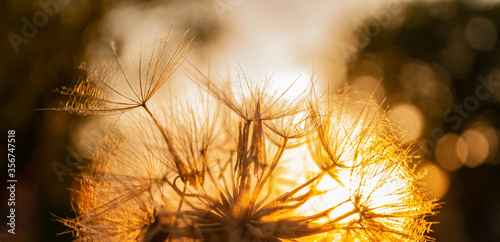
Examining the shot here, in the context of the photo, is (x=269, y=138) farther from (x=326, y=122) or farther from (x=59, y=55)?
(x=59, y=55)

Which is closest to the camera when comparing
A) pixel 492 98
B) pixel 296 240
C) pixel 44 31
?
pixel 296 240

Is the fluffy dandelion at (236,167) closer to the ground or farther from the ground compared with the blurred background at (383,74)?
closer to the ground

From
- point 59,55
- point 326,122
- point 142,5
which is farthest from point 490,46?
point 326,122

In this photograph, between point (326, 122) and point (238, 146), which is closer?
point (238, 146)

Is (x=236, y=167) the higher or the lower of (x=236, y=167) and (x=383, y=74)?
the lower

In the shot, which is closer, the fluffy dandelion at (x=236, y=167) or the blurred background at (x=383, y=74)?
the fluffy dandelion at (x=236, y=167)

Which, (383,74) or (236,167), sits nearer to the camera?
(236,167)

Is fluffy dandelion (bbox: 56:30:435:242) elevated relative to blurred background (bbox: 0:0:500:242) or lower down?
lower down

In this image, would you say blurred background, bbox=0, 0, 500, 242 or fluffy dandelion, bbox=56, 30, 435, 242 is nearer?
fluffy dandelion, bbox=56, 30, 435, 242
